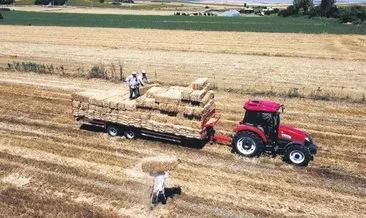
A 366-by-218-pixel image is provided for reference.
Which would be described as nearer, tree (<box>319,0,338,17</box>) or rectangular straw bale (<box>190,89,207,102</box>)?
rectangular straw bale (<box>190,89,207,102</box>)

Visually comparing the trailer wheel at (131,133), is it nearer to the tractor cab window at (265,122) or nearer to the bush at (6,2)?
the tractor cab window at (265,122)

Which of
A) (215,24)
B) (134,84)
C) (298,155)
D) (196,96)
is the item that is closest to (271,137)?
(298,155)

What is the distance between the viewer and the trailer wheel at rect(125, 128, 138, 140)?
17.8 meters

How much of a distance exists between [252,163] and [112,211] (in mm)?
5753

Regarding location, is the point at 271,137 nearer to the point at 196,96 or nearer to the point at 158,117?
the point at 196,96

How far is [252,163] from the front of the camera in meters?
15.5

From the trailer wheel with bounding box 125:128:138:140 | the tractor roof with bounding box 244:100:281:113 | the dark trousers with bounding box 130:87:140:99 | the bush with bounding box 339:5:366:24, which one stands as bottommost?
the trailer wheel with bounding box 125:128:138:140

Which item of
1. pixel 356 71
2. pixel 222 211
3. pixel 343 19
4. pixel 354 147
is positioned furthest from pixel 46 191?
pixel 343 19

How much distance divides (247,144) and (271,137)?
0.95 metres

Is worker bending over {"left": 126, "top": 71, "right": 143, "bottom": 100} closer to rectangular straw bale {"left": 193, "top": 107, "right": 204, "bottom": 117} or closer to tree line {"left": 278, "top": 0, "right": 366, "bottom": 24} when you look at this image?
rectangular straw bale {"left": 193, "top": 107, "right": 204, "bottom": 117}

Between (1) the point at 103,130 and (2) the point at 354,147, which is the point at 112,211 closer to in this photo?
(1) the point at 103,130

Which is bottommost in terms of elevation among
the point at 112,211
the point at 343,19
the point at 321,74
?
the point at 112,211

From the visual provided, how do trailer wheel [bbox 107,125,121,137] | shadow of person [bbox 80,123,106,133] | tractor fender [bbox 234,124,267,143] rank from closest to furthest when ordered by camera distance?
tractor fender [bbox 234,124,267,143]
trailer wheel [bbox 107,125,121,137]
shadow of person [bbox 80,123,106,133]

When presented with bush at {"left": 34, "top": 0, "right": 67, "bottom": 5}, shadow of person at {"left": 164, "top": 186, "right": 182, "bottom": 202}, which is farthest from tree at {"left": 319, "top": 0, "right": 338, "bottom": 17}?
bush at {"left": 34, "top": 0, "right": 67, "bottom": 5}
